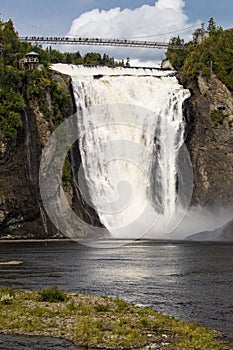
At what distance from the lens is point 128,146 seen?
10012 centimetres

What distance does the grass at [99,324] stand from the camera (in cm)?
2527

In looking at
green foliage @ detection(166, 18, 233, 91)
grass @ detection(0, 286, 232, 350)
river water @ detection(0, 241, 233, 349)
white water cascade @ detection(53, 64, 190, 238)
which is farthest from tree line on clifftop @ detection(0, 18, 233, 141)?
grass @ detection(0, 286, 232, 350)

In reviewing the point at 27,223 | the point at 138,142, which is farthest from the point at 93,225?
the point at 138,142

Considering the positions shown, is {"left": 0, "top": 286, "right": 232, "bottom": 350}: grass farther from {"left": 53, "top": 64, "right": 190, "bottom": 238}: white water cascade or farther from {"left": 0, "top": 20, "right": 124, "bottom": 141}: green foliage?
{"left": 53, "top": 64, "right": 190, "bottom": 238}: white water cascade

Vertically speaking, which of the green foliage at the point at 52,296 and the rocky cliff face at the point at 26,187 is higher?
the rocky cliff face at the point at 26,187

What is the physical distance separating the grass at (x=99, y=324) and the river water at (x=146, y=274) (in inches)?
57.9

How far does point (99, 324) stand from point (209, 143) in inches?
3240

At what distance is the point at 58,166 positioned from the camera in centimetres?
9194

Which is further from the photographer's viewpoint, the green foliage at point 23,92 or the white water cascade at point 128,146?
the white water cascade at point 128,146

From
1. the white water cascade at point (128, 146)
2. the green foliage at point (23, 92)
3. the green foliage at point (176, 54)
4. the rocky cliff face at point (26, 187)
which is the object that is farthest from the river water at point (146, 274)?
the green foliage at point (176, 54)

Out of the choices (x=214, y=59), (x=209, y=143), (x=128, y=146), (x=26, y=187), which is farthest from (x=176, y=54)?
(x=26, y=187)

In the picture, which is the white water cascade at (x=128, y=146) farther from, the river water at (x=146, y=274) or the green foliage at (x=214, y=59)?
the river water at (x=146, y=274)

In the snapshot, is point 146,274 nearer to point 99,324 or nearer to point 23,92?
point 99,324

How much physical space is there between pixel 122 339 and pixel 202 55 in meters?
95.6
